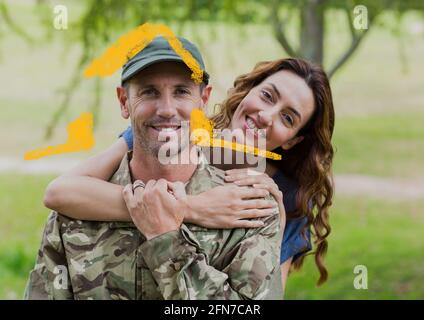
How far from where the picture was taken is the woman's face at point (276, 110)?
6.73 feet

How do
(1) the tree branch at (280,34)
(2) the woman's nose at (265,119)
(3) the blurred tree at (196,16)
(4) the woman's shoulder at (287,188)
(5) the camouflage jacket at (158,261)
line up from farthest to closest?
(3) the blurred tree at (196,16)
(1) the tree branch at (280,34)
(4) the woman's shoulder at (287,188)
(2) the woman's nose at (265,119)
(5) the camouflage jacket at (158,261)

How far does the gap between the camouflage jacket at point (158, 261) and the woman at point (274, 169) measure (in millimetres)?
31

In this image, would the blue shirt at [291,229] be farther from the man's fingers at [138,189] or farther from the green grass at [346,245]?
the green grass at [346,245]

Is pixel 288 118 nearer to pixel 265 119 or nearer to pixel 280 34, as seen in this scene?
pixel 265 119

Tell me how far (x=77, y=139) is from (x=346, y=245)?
4228mm

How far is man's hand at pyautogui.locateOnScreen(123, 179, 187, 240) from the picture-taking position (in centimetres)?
174

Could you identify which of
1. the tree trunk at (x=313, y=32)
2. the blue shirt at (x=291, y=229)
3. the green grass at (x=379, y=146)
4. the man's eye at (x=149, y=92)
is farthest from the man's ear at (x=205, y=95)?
the green grass at (x=379, y=146)

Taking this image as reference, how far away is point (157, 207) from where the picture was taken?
1.76m

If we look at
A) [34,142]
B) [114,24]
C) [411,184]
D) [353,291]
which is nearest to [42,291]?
[114,24]

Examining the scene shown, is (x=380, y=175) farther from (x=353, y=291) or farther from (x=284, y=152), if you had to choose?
(x=284, y=152)

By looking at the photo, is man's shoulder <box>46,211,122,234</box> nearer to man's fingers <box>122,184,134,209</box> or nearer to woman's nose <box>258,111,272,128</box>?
man's fingers <box>122,184,134,209</box>

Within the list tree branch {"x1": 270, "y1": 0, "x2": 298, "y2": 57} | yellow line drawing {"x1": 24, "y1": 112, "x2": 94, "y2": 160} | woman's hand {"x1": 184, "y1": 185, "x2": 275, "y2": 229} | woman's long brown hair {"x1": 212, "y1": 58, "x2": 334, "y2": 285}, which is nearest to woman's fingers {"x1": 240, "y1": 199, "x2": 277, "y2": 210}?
woman's hand {"x1": 184, "y1": 185, "x2": 275, "y2": 229}

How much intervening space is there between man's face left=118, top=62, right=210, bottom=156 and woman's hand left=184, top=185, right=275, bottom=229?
15 centimetres

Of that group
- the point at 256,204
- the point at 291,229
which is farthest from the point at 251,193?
the point at 291,229
